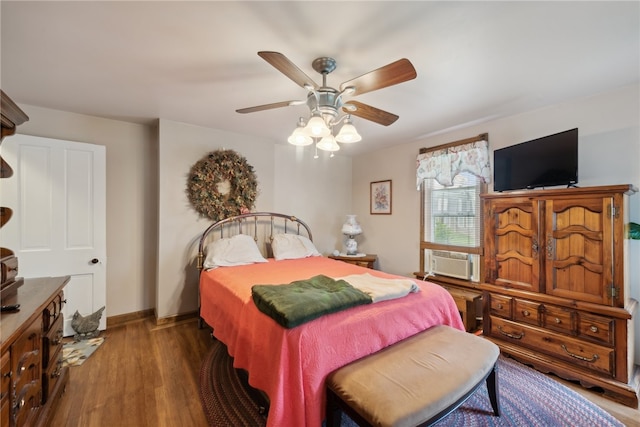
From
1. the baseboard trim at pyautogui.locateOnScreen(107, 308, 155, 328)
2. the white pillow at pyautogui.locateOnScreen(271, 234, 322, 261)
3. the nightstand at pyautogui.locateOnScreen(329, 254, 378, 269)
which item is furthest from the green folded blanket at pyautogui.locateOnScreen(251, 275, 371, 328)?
the baseboard trim at pyautogui.locateOnScreen(107, 308, 155, 328)

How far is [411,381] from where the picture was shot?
4.30 ft

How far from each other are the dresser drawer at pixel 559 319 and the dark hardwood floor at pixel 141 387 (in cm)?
43

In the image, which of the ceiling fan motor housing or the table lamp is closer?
the ceiling fan motor housing

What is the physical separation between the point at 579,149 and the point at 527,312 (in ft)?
5.18

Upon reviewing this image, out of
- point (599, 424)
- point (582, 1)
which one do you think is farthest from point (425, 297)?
point (582, 1)

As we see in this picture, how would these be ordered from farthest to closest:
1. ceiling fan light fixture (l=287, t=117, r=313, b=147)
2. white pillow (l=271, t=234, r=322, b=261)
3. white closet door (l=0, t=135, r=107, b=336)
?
white pillow (l=271, t=234, r=322, b=261), white closet door (l=0, t=135, r=107, b=336), ceiling fan light fixture (l=287, t=117, r=313, b=147)

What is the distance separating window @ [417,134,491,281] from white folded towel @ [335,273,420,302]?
153 centimetres

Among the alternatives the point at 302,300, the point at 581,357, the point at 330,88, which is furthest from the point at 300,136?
the point at 581,357

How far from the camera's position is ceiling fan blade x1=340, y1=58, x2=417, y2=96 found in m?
1.45

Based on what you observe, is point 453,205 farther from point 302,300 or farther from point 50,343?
point 50,343

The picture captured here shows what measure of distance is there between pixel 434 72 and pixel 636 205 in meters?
2.02

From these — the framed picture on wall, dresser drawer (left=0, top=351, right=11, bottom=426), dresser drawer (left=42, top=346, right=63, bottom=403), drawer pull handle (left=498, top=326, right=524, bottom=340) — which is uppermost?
the framed picture on wall

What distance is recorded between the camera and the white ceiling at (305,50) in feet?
4.70

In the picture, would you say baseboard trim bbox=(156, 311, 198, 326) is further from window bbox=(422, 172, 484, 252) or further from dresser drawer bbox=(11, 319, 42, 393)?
window bbox=(422, 172, 484, 252)
